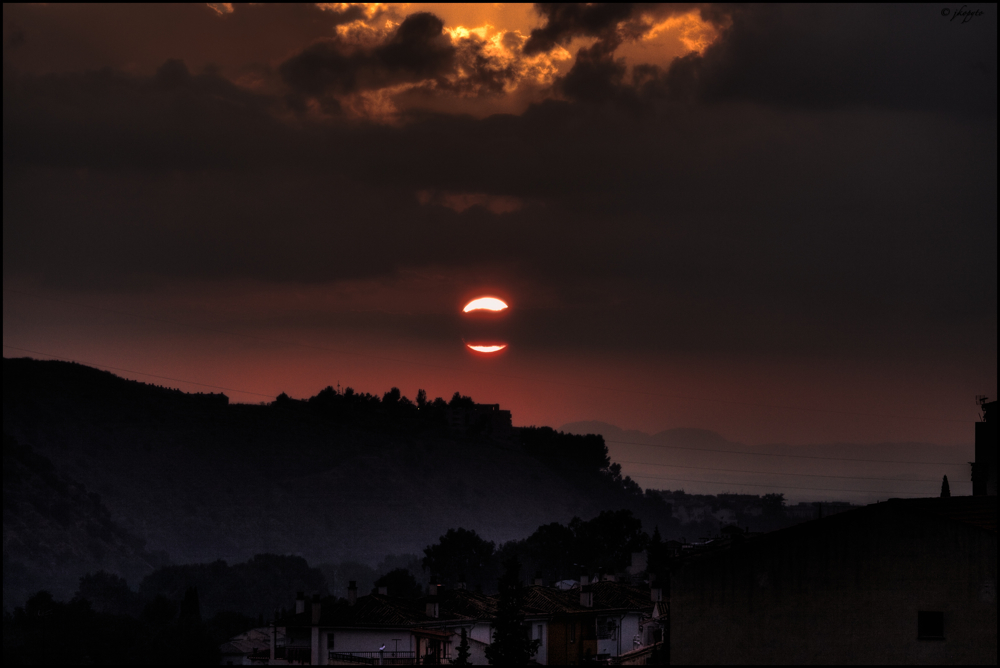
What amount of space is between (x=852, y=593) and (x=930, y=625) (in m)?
2.51

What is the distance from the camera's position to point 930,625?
38.9 meters

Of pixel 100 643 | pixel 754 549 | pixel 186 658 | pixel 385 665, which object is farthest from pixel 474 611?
pixel 100 643

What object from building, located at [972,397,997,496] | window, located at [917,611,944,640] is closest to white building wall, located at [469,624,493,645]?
building, located at [972,397,997,496]

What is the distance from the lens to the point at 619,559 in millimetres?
196750

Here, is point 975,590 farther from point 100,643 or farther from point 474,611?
point 100,643

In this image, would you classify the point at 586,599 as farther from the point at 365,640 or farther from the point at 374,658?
the point at 374,658

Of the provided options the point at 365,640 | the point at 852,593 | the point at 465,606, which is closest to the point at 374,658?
the point at 365,640

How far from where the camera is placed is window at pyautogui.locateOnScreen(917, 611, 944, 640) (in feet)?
127

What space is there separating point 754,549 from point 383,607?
129ft

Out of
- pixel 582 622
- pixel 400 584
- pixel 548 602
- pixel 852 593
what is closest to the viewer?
pixel 852 593

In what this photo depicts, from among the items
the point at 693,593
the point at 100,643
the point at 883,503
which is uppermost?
the point at 883,503

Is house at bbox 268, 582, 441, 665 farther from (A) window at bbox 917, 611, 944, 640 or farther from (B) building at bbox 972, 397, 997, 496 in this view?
(A) window at bbox 917, 611, 944, 640

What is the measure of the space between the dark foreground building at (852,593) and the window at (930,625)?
31 mm

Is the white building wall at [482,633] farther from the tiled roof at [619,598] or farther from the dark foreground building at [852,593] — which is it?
the dark foreground building at [852,593]
